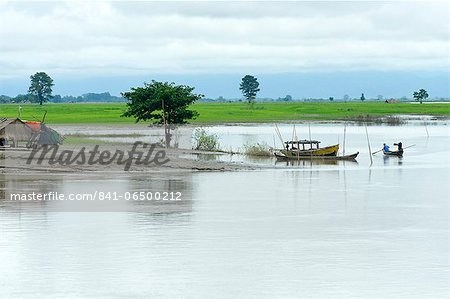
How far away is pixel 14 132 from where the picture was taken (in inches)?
1836

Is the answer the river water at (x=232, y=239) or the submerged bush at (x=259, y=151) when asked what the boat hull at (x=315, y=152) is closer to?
the submerged bush at (x=259, y=151)

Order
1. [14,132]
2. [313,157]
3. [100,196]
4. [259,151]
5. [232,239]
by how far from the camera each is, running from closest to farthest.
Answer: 1. [232,239]
2. [100,196]
3. [14,132]
4. [313,157]
5. [259,151]

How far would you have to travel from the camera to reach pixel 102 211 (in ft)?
93.6

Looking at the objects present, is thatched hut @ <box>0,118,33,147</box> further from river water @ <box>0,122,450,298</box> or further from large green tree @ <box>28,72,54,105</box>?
large green tree @ <box>28,72,54,105</box>

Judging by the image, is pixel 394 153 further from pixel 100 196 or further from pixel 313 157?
A: pixel 100 196

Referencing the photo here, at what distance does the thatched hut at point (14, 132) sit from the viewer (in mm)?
46281

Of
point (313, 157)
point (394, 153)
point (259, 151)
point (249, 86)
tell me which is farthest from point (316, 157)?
point (249, 86)

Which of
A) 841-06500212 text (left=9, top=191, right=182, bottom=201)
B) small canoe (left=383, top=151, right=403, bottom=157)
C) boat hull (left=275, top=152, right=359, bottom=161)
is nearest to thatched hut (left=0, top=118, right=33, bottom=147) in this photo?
boat hull (left=275, top=152, right=359, bottom=161)

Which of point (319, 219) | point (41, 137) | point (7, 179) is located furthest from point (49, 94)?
point (319, 219)

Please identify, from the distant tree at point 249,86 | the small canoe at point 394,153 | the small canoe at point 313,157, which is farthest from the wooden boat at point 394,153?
the distant tree at point 249,86

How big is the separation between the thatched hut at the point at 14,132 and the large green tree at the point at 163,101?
10255 millimetres

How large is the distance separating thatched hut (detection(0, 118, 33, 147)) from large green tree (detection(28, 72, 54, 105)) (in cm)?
→ 13115

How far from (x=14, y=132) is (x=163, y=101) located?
11.6 meters

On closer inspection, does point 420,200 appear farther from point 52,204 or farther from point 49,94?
point 49,94
